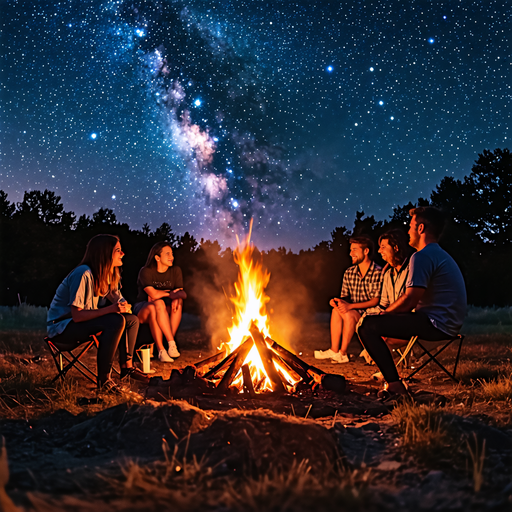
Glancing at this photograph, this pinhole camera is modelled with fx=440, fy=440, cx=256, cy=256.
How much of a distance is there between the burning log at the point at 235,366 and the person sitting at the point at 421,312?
1.28 meters

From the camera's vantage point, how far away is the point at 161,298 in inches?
262

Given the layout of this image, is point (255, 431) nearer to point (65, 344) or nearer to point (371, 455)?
point (371, 455)

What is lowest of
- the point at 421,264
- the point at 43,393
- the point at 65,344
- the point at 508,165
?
the point at 43,393

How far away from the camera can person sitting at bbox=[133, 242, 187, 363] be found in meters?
6.45

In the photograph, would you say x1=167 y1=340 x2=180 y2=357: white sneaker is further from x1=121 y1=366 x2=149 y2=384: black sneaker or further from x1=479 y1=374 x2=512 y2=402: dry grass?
x1=479 y1=374 x2=512 y2=402: dry grass

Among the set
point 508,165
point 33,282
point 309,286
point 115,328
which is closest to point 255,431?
point 115,328

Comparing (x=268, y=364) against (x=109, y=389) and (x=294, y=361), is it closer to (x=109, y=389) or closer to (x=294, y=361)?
(x=294, y=361)

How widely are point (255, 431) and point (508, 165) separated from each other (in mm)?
25448

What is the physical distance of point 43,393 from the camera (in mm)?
4047

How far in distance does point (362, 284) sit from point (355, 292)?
0.17 meters

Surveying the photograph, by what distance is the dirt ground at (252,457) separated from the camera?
1.95 m

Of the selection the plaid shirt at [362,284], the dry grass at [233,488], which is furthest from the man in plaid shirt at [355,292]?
the dry grass at [233,488]

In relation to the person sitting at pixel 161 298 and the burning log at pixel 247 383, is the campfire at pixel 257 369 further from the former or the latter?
the person sitting at pixel 161 298

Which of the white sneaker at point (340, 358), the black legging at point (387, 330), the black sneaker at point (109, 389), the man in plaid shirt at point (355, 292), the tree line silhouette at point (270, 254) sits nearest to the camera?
the black legging at point (387, 330)
